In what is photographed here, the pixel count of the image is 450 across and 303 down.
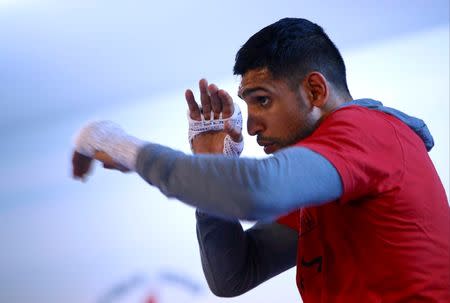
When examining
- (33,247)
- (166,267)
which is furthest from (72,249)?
(166,267)

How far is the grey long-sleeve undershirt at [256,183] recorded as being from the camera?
508 mm

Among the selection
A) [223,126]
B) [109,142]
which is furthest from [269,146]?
[109,142]

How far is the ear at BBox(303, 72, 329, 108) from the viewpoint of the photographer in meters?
0.77

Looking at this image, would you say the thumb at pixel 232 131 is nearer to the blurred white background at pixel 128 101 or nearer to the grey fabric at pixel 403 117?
the grey fabric at pixel 403 117

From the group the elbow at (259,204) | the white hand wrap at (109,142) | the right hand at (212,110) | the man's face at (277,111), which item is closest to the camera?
the elbow at (259,204)

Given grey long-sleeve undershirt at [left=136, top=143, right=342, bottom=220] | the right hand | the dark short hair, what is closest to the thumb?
the right hand

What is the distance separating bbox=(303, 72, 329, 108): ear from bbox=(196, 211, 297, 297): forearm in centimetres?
29

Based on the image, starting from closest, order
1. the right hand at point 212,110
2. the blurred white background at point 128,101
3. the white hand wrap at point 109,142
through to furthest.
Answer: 1. the white hand wrap at point 109,142
2. the right hand at point 212,110
3. the blurred white background at point 128,101

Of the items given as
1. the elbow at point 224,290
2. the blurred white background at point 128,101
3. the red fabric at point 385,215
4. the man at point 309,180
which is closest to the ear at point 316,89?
the man at point 309,180

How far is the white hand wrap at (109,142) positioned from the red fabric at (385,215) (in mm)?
203

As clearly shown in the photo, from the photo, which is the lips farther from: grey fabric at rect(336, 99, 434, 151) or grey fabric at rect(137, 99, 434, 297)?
grey fabric at rect(137, 99, 434, 297)

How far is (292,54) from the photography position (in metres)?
0.78

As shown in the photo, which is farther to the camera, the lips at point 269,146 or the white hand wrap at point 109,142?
the lips at point 269,146

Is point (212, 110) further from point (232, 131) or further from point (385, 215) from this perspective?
point (385, 215)
